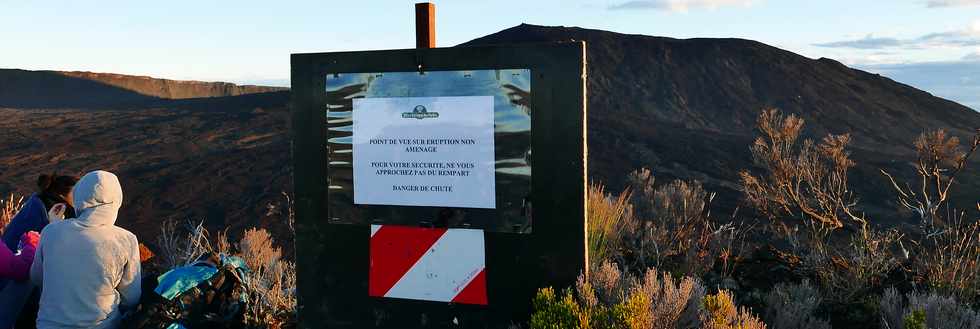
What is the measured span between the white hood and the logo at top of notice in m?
1.37

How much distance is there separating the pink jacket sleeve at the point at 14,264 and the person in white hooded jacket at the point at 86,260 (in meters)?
0.32

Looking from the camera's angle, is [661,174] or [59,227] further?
[661,174]

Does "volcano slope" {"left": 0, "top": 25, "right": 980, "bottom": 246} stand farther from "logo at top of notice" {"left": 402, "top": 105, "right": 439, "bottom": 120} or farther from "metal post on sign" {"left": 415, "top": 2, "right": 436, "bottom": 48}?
"logo at top of notice" {"left": 402, "top": 105, "right": 439, "bottom": 120}

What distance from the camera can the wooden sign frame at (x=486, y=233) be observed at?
3949 mm

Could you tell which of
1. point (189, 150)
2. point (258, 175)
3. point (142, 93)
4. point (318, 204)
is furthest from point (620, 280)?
point (142, 93)

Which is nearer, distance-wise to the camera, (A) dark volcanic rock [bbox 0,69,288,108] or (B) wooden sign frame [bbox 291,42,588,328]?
(B) wooden sign frame [bbox 291,42,588,328]

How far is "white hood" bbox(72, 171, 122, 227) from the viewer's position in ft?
12.3

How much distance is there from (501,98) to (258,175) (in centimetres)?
1832

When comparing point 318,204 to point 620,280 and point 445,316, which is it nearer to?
point 445,316

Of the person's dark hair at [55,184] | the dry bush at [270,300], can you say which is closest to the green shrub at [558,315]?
the dry bush at [270,300]

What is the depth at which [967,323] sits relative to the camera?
14.2 feet

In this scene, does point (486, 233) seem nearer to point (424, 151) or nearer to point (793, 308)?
point (424, 151)

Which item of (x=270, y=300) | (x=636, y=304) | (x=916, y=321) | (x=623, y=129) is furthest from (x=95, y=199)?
(x=623, y=129)

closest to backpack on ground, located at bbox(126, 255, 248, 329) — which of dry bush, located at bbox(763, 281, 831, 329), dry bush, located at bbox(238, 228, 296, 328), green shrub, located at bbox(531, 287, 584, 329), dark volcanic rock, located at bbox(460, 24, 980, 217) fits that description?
dry bush, located at bbox(238, 228, 296, 328)
